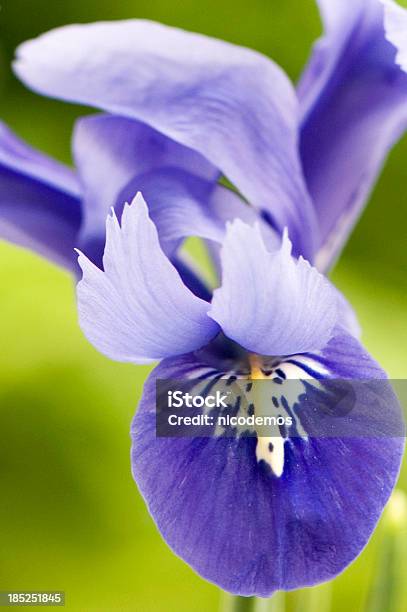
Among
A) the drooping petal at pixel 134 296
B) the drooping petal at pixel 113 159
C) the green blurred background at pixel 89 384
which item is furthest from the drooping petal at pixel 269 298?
the green blurred background at pixel 89 384

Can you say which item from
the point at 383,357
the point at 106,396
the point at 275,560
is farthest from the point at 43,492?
the point at 275,560

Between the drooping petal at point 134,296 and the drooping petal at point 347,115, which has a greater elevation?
the drooping petal at point 347,115

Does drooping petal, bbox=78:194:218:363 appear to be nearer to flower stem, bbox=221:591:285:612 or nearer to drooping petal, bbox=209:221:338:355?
drooping petal, bbox=209:221:338:355

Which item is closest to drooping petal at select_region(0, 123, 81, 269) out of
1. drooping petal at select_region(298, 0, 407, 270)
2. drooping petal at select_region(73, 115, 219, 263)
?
drooping petal at select_region(73, 115, 219, 263)

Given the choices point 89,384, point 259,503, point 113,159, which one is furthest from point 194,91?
point 89,384

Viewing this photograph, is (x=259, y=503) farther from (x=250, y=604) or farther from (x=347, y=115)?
(x=347, y=115)

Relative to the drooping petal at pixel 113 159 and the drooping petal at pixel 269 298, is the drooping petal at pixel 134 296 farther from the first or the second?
the drooping petal at pixel 113 159
